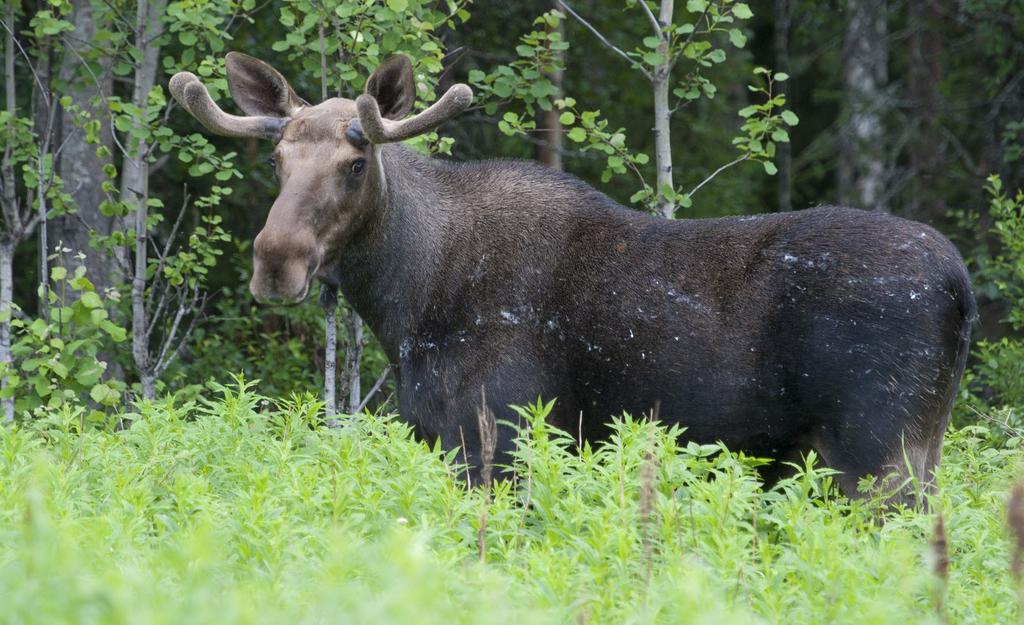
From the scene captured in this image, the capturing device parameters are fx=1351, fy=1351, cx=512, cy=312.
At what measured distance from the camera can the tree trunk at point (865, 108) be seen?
1767 centimetres

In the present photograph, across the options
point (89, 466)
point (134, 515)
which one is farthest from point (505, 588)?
point (89, 466)

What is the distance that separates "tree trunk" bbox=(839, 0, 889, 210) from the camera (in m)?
17.7

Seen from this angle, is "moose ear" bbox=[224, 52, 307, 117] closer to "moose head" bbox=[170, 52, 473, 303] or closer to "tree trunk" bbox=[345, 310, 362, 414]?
"moose head" bbox=[170, 52, 473, 303]

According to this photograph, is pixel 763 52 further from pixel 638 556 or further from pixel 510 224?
pixel 638 556

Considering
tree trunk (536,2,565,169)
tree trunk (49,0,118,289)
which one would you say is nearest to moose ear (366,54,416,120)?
tree trunk (49,0,118,289)

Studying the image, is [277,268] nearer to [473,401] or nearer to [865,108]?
[473,401]

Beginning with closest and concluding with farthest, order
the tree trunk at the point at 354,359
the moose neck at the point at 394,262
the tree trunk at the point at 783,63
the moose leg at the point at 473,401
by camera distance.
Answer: the moose leg at the point at 473,401 < the moose neck at the point at 394,262 < the tree trunk at the point at 354,359 < the tree trunk at the point at 783,63

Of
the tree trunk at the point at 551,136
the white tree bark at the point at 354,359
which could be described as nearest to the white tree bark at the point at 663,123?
the white tree bark at the point at 354,359

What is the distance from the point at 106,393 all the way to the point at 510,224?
254 cm

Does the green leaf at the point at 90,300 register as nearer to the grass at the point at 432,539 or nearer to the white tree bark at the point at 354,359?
the grass at the point at 432,539

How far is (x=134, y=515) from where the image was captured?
4.95 metres

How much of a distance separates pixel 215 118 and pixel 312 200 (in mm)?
1063

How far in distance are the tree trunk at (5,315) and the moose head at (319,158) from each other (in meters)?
1.87

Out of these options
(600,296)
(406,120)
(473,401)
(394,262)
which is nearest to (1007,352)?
(600,296)
